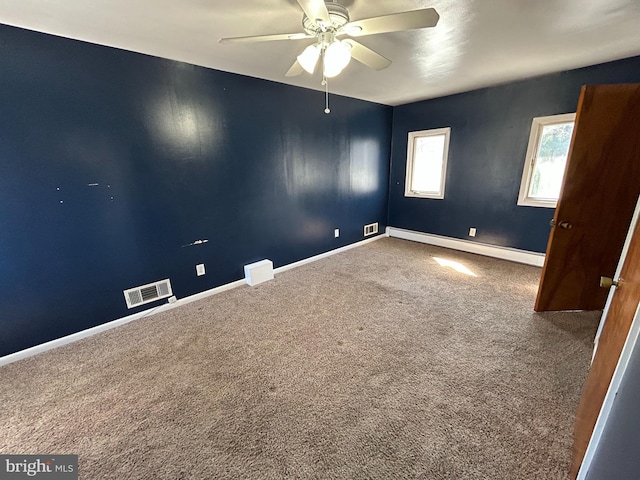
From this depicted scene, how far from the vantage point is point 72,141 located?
1.98 metres

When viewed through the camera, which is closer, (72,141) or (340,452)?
(340,452)

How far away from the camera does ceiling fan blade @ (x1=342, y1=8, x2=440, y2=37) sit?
1181mm

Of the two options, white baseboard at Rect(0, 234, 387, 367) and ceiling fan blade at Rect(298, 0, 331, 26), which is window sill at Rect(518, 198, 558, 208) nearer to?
white baseboard at Rect(0, 234, 387, 367)

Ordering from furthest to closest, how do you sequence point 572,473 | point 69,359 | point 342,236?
point 342,236
point 69,359
point 572,473

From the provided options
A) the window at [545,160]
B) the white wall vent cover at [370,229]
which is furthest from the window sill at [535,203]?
the white wall vent cover at [370,229]

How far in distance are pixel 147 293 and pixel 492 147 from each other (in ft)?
14.9

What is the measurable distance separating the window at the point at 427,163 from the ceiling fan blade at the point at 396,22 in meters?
3.11

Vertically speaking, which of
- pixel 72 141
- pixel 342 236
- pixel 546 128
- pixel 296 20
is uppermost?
pixel 296 20

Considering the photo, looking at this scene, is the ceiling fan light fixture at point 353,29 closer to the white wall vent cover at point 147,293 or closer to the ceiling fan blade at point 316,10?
the ceiling fan blade at point 316,10

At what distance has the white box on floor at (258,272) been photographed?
3.11 metres

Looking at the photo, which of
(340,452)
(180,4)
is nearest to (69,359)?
(340,452)

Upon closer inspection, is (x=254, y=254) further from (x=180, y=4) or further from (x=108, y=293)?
(x=180, y=4)

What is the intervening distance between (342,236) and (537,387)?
3.00 metres

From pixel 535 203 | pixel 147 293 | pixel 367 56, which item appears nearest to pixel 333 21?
pixel 367 56
